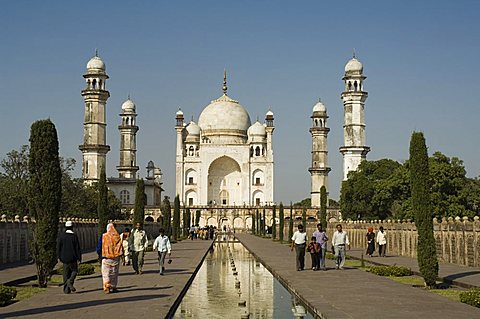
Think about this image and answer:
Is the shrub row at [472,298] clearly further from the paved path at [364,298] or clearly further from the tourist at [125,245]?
the tourist at [125,245]

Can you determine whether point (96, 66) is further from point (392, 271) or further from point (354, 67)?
point (392, 271)

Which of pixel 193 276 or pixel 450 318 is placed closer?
pixel 450 318

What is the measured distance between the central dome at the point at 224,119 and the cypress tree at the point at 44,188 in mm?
62768

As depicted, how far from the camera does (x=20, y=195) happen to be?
131 ft

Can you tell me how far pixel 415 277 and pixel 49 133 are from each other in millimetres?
8426

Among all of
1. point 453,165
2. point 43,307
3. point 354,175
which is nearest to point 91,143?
point 354,175

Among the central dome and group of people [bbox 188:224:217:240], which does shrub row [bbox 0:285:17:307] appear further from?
the central dome

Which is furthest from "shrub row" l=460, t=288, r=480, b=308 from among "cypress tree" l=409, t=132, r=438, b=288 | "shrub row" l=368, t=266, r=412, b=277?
"shrub row" l=368, t=266, r=412, b=277

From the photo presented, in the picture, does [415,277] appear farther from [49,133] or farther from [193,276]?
[49,133]

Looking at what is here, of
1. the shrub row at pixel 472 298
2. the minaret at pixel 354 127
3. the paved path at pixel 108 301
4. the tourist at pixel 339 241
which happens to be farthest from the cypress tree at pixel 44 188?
the minaret at pixel 354 127

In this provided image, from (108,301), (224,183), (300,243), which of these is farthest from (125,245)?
(224,183)

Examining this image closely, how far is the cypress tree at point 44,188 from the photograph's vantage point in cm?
1379

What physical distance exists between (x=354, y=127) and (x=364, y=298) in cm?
5111

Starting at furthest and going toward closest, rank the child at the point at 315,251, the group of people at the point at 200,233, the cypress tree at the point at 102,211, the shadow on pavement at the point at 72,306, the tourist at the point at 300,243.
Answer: the group of people at the point at 200,233
the cypress tree at the point at 102,211
the child at the point at 315,251
the tourist at the point at 300,243
the shadow on pavement at the point at 72,306
